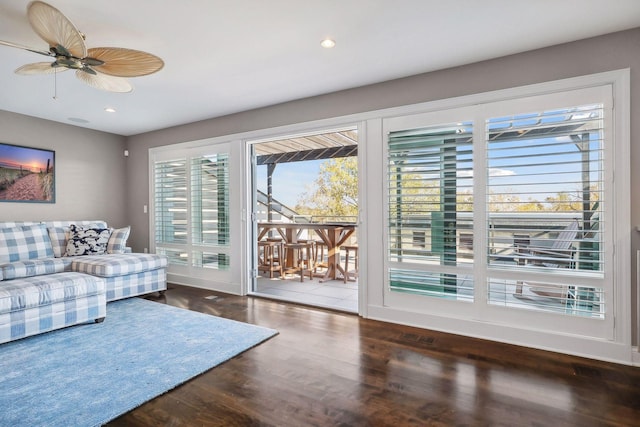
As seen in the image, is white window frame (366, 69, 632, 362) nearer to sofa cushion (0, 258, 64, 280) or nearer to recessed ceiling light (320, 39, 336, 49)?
recessed ceiling light (320, 39, 336, 49)

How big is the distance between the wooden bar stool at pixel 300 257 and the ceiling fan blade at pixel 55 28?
158 inches

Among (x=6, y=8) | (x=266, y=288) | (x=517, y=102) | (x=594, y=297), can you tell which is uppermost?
(x=6, y=8)

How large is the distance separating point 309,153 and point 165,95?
11.5 ft

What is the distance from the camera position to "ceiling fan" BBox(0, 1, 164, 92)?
1.89m

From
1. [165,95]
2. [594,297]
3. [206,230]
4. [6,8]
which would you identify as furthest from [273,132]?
[594,297]

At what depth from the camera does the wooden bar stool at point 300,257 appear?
5703mm

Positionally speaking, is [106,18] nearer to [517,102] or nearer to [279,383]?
[279,383]

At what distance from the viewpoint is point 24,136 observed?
4.56 metres

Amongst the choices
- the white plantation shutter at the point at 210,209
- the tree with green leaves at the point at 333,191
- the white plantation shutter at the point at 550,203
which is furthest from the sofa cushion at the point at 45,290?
the tree with green leaves at the point at 333,191

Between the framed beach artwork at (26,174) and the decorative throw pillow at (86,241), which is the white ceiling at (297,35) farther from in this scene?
the decorative throw pillow at (86,241)

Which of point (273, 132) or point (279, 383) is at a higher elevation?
point (273, 132)

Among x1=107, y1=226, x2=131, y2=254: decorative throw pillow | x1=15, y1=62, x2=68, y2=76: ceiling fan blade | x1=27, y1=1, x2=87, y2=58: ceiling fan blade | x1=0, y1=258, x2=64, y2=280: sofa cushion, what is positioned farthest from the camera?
x1=107, y1=226, x2=131, y2=254: decorative throw pillow

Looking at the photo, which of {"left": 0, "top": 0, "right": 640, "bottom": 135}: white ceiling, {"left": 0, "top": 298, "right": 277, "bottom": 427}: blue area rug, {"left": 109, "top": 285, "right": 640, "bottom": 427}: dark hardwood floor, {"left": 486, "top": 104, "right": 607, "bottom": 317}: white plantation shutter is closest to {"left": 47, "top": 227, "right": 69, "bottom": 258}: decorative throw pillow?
{"left": 0, "top": 298, "right": 277, "bottom": 427}: blue area rug

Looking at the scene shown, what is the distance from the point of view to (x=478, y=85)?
9.89 ft
